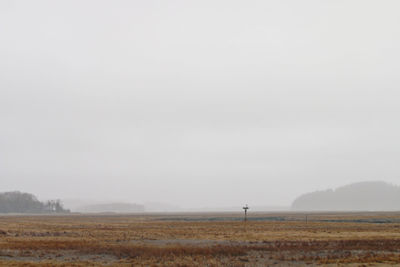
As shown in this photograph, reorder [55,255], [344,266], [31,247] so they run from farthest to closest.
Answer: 1. [31,247]
2. [55,255]
3. [344,266]

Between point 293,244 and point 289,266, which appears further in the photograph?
point 293,244

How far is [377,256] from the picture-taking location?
97.3 ft

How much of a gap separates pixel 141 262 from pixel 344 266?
13103mm

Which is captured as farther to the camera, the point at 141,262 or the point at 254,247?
the point at 254,247

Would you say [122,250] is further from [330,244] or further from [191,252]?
[330,244]

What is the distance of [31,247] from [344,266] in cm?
2670

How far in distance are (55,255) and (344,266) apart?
837 inches

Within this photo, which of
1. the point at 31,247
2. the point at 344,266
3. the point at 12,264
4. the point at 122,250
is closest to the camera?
the point at 344,266

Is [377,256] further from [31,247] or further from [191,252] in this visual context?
[31,247]

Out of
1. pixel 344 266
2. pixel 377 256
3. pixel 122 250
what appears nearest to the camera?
pixel 344 266

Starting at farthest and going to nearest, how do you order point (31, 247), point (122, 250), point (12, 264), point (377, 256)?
1. point (31, 247)
2. point (122, 250)
3. point (377, 256)
4. point (12, 264)

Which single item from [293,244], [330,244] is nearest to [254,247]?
[293,244]

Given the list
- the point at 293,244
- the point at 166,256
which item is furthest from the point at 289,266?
the point at 293,244

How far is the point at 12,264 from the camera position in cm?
2762
